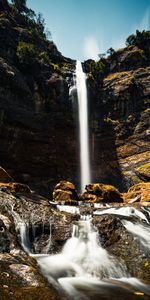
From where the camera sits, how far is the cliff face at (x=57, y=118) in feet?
135

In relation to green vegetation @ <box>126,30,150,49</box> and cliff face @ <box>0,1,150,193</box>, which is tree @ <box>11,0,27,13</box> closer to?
cliff face @ <box>0,1,150,193</box>

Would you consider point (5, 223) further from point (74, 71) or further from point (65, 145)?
point (74, 71)

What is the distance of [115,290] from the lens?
983cm

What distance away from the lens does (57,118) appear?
148ft

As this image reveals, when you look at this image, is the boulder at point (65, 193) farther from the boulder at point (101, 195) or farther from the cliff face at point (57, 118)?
the cliff face at point (57, 118)

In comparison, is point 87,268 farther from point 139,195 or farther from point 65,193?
point 139,195

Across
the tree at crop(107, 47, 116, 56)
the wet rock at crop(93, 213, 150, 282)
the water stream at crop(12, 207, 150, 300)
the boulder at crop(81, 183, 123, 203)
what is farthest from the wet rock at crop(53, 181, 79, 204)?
the tree at crop(107, 47, 116, 56)

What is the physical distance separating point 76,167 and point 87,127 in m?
6.35

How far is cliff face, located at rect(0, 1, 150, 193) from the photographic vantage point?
41.1 metres

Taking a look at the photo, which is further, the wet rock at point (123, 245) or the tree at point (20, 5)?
the tree at point (20, 5)

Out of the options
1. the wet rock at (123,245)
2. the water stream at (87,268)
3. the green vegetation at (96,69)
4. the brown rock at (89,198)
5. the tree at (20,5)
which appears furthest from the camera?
the tree at (20,5)

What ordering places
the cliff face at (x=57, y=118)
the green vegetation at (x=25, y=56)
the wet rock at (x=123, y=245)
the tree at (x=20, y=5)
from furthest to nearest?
the tree at (x=20, y=5) < the green vegetation at (x=25, y=56) < the cliff face at (x=57, y=118) < the wet rock at (x=123, y=245)

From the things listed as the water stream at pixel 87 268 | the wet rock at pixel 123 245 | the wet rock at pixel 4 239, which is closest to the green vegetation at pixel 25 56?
the water stream at pixel 87 268

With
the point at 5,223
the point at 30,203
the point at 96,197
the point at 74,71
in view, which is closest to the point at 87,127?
the point at 74,71
